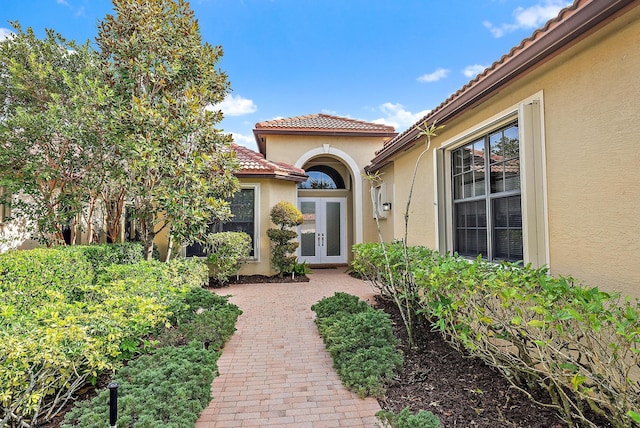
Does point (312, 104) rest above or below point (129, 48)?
above

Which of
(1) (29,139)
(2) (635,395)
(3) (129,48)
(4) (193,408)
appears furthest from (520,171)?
(1) (29,139)

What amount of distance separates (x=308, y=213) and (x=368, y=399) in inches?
453

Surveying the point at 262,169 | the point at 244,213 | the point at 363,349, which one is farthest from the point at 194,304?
the point at 262,169

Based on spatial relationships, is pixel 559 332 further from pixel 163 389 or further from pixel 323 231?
pixel 323 231

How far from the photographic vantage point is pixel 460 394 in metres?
3.73

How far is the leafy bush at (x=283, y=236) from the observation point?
1163 cm

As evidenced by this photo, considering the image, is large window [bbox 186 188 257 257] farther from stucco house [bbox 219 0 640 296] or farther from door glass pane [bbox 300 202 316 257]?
stucco house [bbox 219 0 640 296]

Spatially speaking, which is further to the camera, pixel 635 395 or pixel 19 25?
pixel 19 25

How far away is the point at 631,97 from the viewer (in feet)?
9.89

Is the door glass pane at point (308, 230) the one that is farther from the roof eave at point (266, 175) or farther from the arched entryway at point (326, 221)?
the roof eave at point (266, 175)

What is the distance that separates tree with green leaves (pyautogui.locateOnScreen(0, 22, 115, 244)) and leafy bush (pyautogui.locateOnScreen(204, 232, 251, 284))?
3776 millimetres

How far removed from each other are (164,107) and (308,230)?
8.95 metres

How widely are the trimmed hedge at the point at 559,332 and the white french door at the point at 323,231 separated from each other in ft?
34.3

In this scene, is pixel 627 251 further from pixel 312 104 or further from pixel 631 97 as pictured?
pixel 312 104
